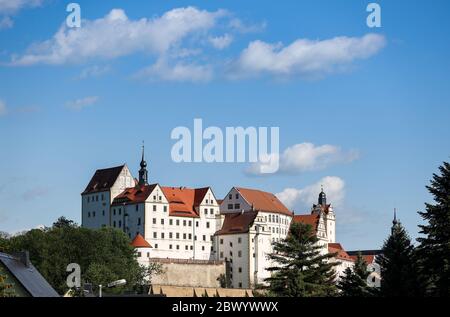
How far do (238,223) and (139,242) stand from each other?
16.5 meters

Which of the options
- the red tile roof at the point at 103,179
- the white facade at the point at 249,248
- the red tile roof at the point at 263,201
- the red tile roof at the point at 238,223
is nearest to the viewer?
the white facade at the point at 249,248

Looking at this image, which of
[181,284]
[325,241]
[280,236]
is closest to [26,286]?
[181,284]

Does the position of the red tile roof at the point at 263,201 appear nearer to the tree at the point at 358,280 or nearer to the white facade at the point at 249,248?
the white facade at the point at 249,248

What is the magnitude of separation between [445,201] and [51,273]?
6077 centimetres

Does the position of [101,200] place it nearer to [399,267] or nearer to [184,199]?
[184,199]

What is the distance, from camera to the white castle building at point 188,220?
137m

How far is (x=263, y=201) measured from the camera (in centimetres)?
14938

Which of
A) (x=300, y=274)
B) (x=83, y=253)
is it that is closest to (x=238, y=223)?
(x=83, y=253)

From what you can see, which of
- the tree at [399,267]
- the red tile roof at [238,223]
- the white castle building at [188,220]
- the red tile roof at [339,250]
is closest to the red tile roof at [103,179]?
the white castle building at [188,220]

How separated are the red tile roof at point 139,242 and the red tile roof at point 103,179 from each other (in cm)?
1147

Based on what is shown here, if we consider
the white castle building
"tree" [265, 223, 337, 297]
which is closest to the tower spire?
the white castle building

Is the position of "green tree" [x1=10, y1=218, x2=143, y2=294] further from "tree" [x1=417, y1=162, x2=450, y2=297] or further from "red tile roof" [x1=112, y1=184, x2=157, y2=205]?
"tree" [x1=417, y1=162, x2=450, y2=297]

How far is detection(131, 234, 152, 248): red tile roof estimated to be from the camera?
131 meters
